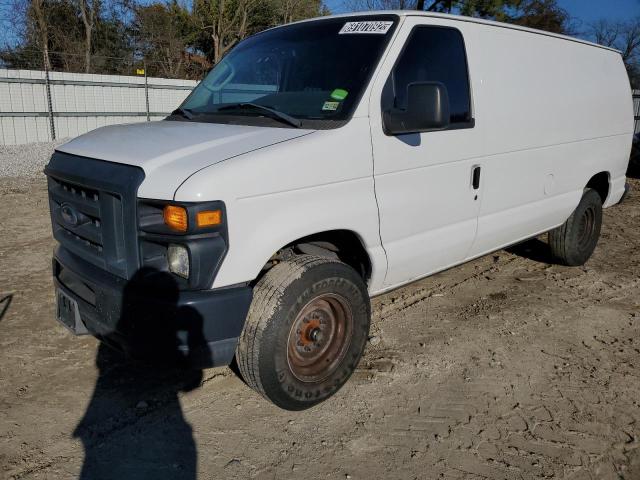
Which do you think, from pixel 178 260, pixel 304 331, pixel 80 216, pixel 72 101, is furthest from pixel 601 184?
pixel 72 101

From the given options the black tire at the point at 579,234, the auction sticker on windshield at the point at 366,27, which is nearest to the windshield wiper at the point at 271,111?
the auction sticker on windshield at the point at 366,27

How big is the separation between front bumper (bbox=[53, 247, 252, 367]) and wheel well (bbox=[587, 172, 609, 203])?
449 cm

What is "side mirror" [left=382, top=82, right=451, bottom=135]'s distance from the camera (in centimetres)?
316

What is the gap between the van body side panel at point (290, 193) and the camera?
2.64m

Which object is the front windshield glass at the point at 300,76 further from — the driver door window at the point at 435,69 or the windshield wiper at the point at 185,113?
the driver door window at the point at 435,69

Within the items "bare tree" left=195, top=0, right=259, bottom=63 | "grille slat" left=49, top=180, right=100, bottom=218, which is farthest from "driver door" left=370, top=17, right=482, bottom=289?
"bare tree" left=195, top=0, right=259, bottom=63

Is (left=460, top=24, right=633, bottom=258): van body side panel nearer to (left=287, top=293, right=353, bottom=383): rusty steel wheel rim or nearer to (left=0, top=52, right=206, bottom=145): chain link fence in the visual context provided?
(left=287, top=293, right=353, bottom=383): rusty steel wheel rim

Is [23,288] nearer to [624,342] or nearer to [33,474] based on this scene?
[33,474]

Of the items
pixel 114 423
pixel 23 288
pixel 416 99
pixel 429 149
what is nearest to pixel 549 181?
pixel 429 149

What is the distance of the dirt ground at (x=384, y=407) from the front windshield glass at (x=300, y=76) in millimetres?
1717

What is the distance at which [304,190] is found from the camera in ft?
9.58

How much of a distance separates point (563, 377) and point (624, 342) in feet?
2.93

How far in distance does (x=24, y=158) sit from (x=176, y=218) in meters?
12.1

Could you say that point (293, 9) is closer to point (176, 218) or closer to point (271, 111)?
point (271, 111)
